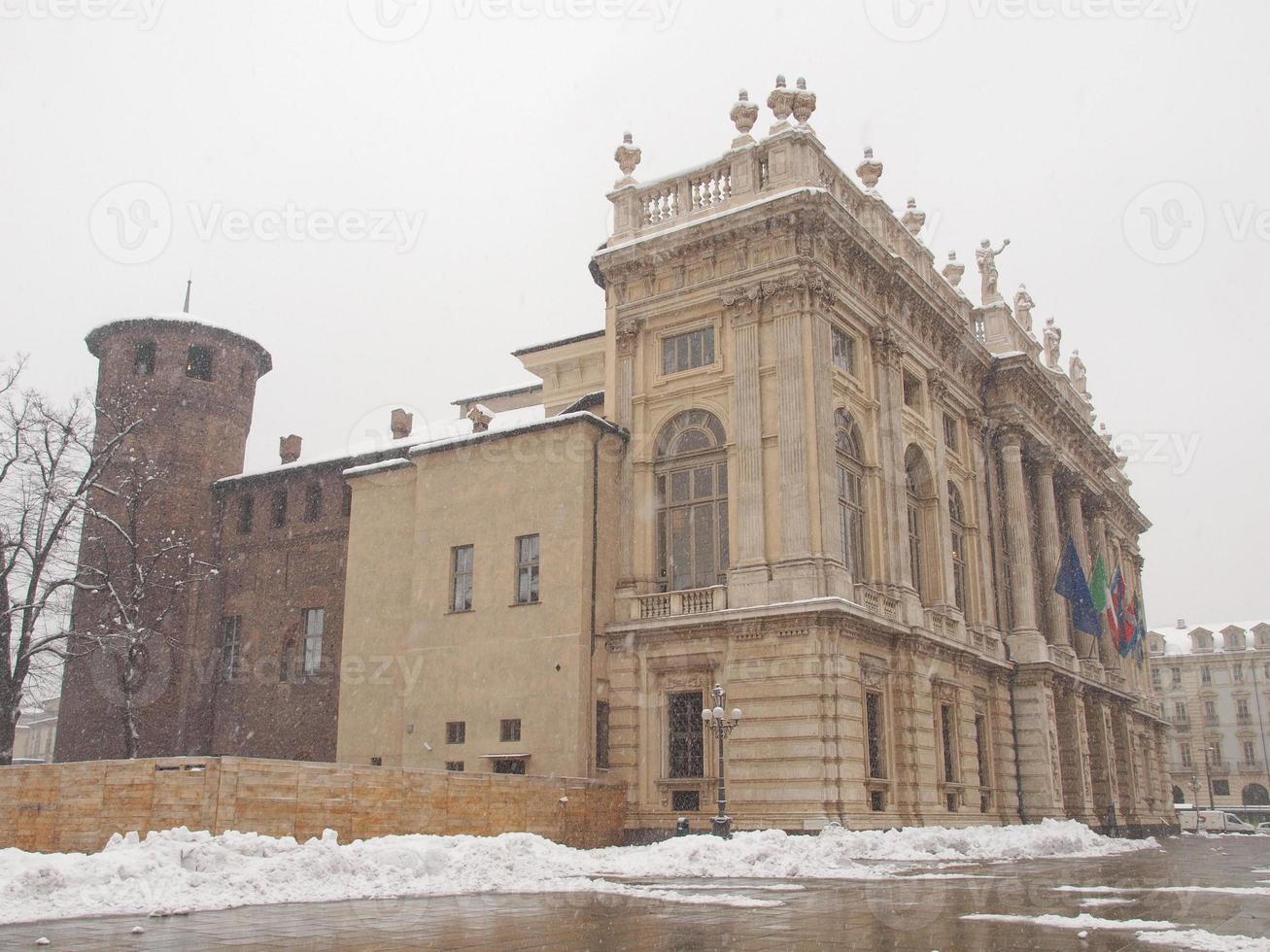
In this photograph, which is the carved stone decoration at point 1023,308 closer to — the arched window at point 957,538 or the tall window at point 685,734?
the arched window at point 957,538

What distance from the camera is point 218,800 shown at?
63.7ft

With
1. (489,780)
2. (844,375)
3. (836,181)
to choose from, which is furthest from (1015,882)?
(836,181)

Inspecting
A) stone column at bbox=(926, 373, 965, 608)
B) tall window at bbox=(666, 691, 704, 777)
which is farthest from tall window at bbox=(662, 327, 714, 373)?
stone column at bbox=(926, 373, 965, 608)

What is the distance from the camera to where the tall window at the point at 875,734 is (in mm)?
31125

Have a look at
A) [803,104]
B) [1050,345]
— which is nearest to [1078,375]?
[1050,345]

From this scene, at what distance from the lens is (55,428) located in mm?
38656

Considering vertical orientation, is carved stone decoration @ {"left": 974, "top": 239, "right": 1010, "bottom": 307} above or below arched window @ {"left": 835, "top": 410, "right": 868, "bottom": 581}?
above

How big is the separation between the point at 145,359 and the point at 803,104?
2770cm

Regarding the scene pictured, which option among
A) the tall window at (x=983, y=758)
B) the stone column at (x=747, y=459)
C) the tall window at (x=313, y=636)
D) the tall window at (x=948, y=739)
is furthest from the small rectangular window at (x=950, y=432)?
the tall window at (x=313, y=636)

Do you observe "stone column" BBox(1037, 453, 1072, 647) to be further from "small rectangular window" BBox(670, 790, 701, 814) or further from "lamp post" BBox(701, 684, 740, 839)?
"lamp post" BBox(701, 684, 740, 839)

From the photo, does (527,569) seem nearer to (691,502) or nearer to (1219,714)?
(691,502)

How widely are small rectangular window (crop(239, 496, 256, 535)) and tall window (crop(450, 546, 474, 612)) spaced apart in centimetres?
1263

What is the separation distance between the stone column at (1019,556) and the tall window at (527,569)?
1908 cm

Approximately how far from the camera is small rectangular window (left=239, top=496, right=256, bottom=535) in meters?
43.9
